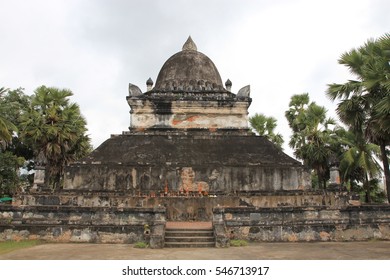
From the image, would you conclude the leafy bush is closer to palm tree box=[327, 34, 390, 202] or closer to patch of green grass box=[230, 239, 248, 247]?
patch of green grass box=[230, 239, 248, 247]

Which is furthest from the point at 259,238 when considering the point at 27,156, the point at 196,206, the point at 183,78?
the point at 27,156

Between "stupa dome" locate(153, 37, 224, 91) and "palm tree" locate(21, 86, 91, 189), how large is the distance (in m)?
5.36

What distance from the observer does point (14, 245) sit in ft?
32.8

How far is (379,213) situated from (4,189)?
80.2 feet

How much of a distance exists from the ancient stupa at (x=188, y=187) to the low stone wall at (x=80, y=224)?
0.10 ft

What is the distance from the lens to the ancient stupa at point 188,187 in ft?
35.8

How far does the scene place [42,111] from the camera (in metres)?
20.9

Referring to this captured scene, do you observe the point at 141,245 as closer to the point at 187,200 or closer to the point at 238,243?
the point at 238,243

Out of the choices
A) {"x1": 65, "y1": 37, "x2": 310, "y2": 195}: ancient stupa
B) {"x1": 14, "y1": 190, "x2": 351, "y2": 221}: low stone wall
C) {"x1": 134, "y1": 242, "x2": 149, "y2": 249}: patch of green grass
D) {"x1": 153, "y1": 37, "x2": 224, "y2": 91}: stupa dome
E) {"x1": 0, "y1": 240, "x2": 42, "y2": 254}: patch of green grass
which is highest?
{"x1": 153, "y1": 37, "x2": 224, "y2": 91}: stupa dome

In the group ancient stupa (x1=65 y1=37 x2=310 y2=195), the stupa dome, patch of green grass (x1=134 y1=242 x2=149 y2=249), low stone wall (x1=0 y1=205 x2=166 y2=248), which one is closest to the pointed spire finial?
the stupa dome

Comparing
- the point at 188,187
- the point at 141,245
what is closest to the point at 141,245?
the point at 141,245

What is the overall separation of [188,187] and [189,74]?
27.6ft

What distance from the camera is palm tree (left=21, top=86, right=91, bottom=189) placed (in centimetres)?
1980

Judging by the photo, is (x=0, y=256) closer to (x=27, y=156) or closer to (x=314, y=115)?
(x=314, y=115)
